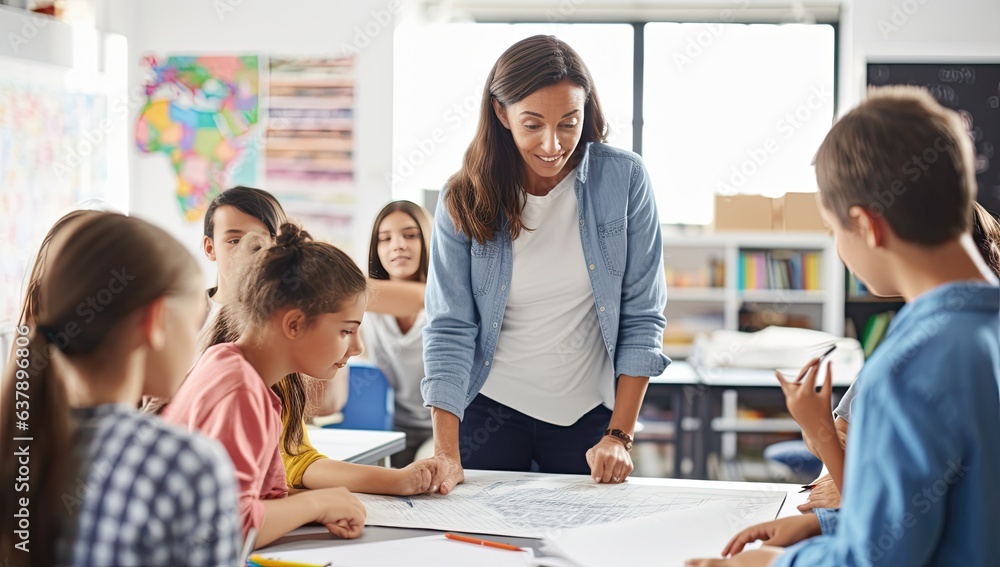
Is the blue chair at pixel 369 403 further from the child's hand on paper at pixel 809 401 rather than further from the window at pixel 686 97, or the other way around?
the child's hand on paper at pixel 809 401

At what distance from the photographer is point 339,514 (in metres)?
1.35

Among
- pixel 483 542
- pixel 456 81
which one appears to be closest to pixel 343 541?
pixel 483 542

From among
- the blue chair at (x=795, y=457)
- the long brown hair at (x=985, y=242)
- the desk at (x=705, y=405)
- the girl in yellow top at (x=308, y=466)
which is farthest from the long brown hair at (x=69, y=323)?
the desk at (x=705, y=405)

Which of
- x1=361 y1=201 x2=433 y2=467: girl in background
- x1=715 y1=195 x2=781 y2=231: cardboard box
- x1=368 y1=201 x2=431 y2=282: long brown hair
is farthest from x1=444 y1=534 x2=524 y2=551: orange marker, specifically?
x1=715 y1=195 x2=781 y2=231: cardboard box

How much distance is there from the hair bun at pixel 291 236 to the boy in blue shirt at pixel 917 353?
2.64 ft

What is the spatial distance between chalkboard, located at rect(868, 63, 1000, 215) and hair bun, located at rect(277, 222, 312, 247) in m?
3.67

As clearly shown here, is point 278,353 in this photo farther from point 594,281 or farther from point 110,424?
point 594,281

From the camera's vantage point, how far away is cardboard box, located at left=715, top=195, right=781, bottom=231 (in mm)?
4477

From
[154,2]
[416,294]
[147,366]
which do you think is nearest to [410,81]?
[154,2]

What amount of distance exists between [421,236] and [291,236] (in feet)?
4.92

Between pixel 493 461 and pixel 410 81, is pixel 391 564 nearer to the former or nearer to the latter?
pixel 493 461

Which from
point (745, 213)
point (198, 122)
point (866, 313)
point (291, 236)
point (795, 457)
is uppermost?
point (198, 122)

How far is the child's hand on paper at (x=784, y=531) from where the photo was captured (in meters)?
1.23

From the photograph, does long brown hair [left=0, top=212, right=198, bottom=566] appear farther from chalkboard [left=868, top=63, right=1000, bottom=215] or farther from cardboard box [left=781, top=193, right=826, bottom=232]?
chalkboard [left=868, top=63, right=1000, bottom=215]
